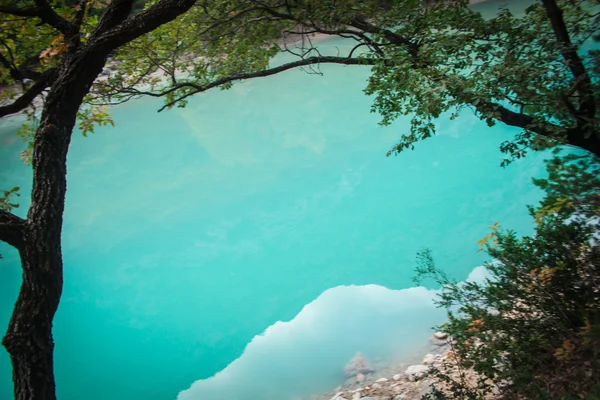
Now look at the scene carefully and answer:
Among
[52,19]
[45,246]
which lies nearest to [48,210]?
[45,246]

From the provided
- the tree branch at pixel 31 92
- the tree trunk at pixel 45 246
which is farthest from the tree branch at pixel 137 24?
the tree branch at pixel 31 92

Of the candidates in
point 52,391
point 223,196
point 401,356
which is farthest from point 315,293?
point 52,391

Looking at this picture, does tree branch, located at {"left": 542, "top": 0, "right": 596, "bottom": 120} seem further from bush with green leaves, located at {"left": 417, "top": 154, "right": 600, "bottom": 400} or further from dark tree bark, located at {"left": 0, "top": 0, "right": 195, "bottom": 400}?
dark tree bark, located at {"left": 0, "top": 0, "right": 195, "bottom": 400}

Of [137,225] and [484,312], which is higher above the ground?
[137,225]

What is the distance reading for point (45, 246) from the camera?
265 cm

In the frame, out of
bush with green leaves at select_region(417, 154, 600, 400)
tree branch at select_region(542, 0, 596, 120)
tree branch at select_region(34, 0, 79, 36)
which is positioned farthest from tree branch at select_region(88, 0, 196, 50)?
bush with green leaves at select_region(417, 154, 600, 400)

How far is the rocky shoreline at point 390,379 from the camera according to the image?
4.07 meters

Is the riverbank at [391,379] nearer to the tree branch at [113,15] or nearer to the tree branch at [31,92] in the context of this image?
the tree branch at [113,15]

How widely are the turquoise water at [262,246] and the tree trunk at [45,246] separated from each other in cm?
312

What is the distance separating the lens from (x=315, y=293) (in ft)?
23.1

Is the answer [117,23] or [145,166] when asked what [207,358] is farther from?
[145,166]

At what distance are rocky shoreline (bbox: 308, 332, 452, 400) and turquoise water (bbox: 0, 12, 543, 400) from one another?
0.20 meters

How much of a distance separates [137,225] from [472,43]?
24.7 ft

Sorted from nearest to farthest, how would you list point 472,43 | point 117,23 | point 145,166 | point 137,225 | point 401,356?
1. point 117,23
2. point 472,43
3. point 401,356
4. point 137,225
5. point 145,166
